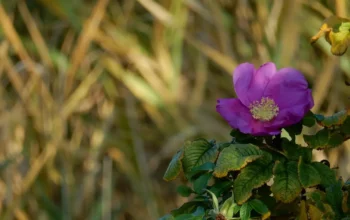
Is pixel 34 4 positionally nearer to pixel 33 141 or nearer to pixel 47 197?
pixel 33 141

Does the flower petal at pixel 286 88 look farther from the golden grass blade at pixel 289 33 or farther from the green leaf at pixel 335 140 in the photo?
the golden grass blade at pixel 289 33

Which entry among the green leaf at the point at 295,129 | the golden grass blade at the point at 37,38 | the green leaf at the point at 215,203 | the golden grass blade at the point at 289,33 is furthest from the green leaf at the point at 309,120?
the golden grass blade at the point at 37,38

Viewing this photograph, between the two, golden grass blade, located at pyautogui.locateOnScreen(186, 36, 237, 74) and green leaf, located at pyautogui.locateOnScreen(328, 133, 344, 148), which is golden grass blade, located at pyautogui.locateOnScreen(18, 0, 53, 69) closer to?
golden grass blade, located at pyautogui.locateOnScreen(186, 36, 237, 74)

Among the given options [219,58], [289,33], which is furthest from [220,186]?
[219,58]

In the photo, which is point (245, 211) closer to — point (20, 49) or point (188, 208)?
point (188, 208)

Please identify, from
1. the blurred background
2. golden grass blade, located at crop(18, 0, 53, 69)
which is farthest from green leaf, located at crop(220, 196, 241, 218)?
golden grass blade, located at crop(18, 0, 53, 69)
